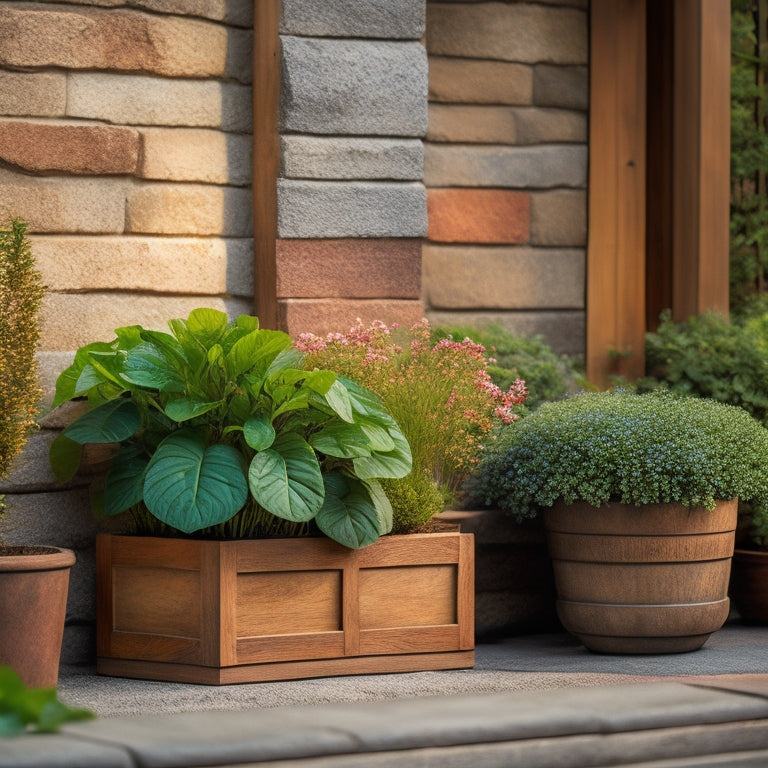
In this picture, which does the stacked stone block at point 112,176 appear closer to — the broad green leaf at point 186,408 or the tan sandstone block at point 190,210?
the tan sandstone block at point 190,210

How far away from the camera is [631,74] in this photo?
523 cm

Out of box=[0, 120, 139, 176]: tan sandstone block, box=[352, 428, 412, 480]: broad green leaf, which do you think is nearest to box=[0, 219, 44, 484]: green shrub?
box=[0, 120, 139, 176]: tan sandstone block

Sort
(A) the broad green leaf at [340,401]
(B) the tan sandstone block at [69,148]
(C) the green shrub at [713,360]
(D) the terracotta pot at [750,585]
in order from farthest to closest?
(C) the green shrub at [713,360], (D) the terracotta pot at [750,585], (B) the tan sandstone block at [69,148], (A) the broad green leaf at [340,401]

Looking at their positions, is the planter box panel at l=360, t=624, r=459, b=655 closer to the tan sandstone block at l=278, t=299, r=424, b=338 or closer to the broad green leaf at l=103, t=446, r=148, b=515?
the broad green leaf at l=103, t=446, r=148, b=515

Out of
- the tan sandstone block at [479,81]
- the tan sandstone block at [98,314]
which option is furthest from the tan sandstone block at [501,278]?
the tan sandstone block at [98,314]

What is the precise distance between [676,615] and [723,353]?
1312mm

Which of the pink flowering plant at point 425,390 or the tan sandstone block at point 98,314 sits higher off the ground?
the tan sandstone block at point 98,314

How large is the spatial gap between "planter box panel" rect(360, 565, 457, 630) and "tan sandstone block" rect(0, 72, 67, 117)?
5.69 ft

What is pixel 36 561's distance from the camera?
10.8 feet

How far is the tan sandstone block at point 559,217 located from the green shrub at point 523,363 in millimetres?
468

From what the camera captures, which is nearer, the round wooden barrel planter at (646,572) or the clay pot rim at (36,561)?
the clay pot rim at (36,561)

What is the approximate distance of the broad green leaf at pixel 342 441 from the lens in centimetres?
346

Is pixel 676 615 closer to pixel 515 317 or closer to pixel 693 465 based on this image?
pixel 693 465

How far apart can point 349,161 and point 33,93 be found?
101 centimetres
